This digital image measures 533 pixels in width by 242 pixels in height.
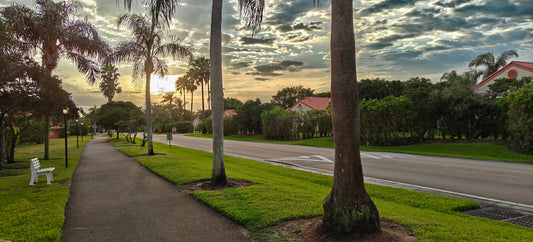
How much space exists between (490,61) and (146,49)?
151 feet

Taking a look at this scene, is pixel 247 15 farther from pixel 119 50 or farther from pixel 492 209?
pixel 119 50

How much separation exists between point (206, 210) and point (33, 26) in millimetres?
16888

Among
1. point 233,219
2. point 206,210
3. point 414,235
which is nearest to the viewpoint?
point 414,235

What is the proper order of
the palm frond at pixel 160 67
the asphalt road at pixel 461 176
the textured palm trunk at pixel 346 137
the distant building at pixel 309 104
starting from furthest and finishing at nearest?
the distant building at pixel 309 104 → the palm frond at pixel 160 67 → the asphalt road at pixel 461 176 → the textured palm trunk at pixel 346 137

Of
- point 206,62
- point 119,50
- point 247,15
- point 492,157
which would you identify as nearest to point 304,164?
point 247,15

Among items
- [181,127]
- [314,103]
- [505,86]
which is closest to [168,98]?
[181,127]

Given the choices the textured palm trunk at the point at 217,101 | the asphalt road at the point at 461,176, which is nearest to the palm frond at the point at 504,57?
the asphalt road at the point at 461,176

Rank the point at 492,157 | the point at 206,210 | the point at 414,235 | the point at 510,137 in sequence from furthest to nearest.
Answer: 1. the point at 510,137
2. the point at 492,157
3. the point at 206,210
4. the point at 414,235

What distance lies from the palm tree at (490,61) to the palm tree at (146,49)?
43.5m

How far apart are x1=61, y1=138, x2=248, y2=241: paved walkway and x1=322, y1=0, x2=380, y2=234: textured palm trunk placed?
1613 mm

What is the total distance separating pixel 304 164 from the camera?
578 inches

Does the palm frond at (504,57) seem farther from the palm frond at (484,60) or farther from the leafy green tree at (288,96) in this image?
the leafy green tree at (288,96)

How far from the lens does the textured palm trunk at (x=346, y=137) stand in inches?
171

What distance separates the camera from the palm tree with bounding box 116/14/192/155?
18828mm
